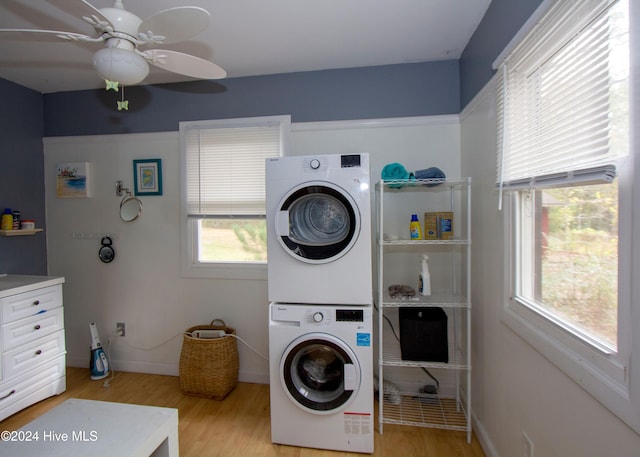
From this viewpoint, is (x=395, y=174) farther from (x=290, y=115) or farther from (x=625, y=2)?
(x=625, y=2)

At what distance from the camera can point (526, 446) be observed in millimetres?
1275

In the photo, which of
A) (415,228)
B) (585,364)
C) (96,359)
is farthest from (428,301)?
(96,359)

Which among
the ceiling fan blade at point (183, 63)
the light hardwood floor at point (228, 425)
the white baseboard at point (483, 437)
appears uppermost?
the ceiling fan blade at point (183, 63)

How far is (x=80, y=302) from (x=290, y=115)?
2547 millimetres

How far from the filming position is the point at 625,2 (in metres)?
0.78

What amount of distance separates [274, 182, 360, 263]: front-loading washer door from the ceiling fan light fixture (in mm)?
903

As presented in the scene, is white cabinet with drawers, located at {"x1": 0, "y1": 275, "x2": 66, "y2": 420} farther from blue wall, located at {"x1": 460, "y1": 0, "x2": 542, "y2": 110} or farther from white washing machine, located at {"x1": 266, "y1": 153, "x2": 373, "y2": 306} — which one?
blue wall, located at {"x1": 460, "y1": 0, "x2": 542, "y2": 110}

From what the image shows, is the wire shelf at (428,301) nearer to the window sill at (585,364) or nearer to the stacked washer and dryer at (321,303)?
the stacked washer and dryer at (321,303)

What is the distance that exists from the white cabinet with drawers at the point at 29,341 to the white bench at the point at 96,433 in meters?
1.37

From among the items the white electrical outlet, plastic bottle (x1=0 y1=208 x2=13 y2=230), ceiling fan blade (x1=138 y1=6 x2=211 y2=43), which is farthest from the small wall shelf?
the white electrical outlet

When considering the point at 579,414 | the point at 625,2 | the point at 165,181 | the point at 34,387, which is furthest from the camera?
the point at 165,181

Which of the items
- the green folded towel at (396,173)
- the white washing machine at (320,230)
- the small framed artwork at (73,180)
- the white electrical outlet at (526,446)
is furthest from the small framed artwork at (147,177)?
the white electrical outlet at (526,446)

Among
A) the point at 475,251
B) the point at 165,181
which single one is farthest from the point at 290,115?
the point at 475,251

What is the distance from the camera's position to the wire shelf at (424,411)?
190 centimetres
